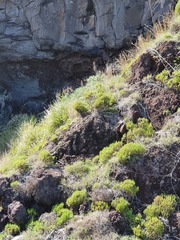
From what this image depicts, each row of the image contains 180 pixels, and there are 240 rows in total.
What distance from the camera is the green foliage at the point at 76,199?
19.2 ft

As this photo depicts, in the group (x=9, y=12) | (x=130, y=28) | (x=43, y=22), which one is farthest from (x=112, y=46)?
(x=9, y=12)

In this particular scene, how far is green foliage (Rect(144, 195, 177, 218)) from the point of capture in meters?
5.47

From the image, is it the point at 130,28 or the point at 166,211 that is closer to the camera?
the point at 166,211

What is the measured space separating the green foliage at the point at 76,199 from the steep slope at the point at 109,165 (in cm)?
1

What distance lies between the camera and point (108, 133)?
6.79 meters

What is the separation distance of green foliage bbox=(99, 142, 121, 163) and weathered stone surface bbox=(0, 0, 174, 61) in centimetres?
528

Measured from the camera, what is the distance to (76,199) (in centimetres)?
586

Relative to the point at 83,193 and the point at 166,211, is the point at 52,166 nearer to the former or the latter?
the point at 83,193

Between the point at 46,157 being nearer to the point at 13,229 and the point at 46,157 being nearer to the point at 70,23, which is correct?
the point at 13,229

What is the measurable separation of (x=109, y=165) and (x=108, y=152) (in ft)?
0.88

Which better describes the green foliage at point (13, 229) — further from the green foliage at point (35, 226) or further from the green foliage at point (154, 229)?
the green foliage at point (154, 229)

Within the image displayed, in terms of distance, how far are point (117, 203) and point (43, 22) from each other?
23.5 feet

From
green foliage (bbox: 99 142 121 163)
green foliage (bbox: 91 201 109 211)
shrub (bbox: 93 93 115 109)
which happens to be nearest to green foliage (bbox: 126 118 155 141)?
green foliage (bbox: 99 142 121 163)

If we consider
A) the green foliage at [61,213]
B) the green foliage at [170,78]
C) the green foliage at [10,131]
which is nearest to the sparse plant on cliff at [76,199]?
the green foliage at [61,213]
